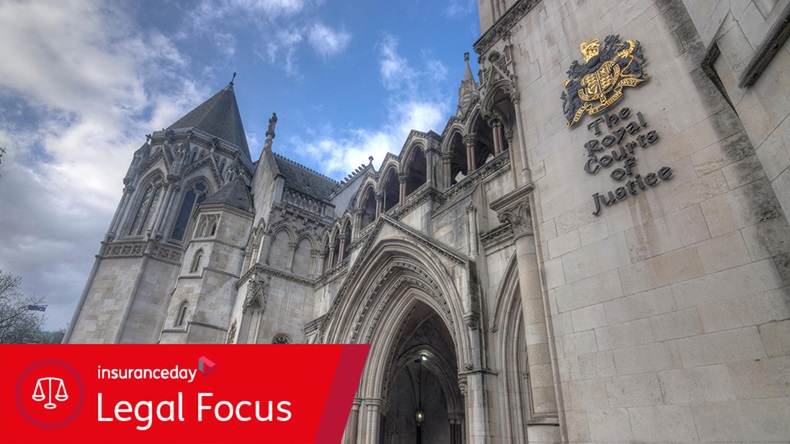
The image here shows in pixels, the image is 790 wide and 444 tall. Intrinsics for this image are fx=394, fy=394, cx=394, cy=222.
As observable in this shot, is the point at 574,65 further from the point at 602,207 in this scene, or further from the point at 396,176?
the point at 396,176

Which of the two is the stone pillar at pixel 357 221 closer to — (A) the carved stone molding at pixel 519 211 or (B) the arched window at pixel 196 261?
(B) the arched window at pixel 196 261

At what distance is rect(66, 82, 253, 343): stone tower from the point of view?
21.6m

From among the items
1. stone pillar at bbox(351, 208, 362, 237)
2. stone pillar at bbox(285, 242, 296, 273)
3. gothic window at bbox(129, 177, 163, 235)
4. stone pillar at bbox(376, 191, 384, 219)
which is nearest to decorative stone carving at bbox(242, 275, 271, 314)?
stone pillar at bbox(285, 242, 296, 273)

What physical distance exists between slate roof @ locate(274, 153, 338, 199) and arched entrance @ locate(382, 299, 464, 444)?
510 inches

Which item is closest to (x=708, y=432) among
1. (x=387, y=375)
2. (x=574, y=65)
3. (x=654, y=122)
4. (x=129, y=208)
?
(x=654, y=122)

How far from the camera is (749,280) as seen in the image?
4.35 meters

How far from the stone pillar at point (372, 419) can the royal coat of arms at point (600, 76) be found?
11.0 metres

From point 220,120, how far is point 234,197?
13.5 m

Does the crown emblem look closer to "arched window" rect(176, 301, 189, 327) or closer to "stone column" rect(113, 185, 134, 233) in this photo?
"arched window" rect(176, 301, 189, 327)

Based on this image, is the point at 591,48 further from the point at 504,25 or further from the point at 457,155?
the point at 457,155

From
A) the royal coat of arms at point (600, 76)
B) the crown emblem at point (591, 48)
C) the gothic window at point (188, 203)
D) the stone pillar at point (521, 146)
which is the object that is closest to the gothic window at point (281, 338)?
the gothic window at point (188, 203)

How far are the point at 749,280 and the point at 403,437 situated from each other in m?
18.5

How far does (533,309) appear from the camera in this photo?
6699 millimetres

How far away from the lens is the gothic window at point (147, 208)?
2647cm
